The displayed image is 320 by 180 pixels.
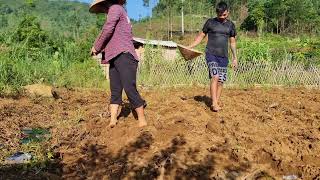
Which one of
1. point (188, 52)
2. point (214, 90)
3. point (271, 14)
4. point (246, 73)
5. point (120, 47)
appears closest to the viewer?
point (120, 47)

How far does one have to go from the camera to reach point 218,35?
594 cm

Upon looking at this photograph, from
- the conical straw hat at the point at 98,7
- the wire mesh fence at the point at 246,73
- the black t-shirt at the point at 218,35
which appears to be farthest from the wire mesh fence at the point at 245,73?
the conical straw hat at the point at 98,7

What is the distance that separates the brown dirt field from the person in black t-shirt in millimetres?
337

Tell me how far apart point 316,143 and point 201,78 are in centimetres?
936

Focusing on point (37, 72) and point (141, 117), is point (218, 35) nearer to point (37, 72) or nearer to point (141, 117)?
point (141, 117)

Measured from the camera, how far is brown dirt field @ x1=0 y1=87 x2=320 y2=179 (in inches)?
135

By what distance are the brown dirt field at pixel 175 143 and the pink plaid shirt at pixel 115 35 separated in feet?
2.61

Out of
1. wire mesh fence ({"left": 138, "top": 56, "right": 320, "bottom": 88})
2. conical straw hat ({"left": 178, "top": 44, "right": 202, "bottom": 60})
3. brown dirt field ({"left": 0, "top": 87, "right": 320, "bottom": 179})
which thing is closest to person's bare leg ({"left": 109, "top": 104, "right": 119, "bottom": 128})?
brown dirt field ({"left": 0, "top": 87, "right": 320, "bottom": 179})

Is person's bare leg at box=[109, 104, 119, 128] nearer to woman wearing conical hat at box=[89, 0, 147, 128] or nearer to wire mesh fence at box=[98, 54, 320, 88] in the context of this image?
woman wearing conical hat at box=[89, 0, 147, 128]

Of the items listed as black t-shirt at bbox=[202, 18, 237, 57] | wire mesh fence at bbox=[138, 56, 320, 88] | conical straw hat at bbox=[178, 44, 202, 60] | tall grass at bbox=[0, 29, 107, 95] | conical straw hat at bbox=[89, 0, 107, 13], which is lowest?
wire mesh fence at bbox=[138, 56, 320, 88]

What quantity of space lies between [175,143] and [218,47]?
7.23 ft

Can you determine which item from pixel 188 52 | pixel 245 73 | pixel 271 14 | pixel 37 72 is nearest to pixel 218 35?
pixel 188 52

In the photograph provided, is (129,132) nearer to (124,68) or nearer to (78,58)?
(124,68)

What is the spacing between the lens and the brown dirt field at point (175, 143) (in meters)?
3.42
